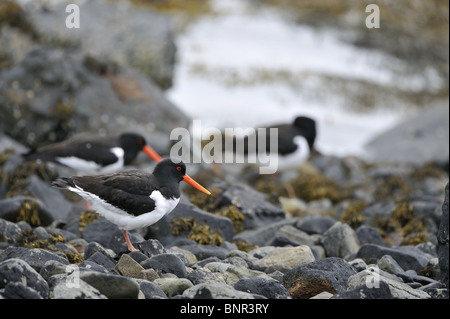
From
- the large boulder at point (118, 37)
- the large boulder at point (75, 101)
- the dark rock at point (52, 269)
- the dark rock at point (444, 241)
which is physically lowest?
the dark rock at point (52, 269)

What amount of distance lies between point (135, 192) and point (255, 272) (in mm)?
1469

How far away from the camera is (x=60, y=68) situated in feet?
41.0

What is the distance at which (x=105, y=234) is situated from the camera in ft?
23.6

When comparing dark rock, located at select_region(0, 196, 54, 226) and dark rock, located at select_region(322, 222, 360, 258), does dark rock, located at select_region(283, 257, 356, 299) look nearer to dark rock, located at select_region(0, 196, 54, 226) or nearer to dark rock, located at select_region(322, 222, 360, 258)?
dark rock, located at select_region(322, 222, 360, 258)

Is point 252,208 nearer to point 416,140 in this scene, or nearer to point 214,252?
point 214,252

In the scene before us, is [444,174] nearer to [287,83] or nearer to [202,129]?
[202,129]

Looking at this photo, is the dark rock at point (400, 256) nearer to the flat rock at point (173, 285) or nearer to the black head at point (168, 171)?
the black head at point (168, 171)

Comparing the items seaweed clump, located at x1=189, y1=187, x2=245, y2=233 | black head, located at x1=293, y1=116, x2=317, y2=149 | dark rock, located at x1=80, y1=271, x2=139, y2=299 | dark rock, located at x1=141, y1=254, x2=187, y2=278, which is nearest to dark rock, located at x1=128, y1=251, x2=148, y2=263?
dark rock, located at x1=141, y1=254, x2=187, y2=278

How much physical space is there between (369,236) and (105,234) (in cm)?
327

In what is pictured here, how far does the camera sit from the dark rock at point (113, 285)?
4.89 m

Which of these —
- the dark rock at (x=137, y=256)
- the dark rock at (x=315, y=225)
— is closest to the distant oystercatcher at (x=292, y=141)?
the dark rock at (x=315, y=225)

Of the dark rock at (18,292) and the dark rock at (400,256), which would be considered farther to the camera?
the dark rock at (400,256)

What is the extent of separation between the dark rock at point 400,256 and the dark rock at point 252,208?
1.73 m

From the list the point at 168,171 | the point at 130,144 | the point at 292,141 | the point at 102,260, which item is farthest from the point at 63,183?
the point at 292,141
